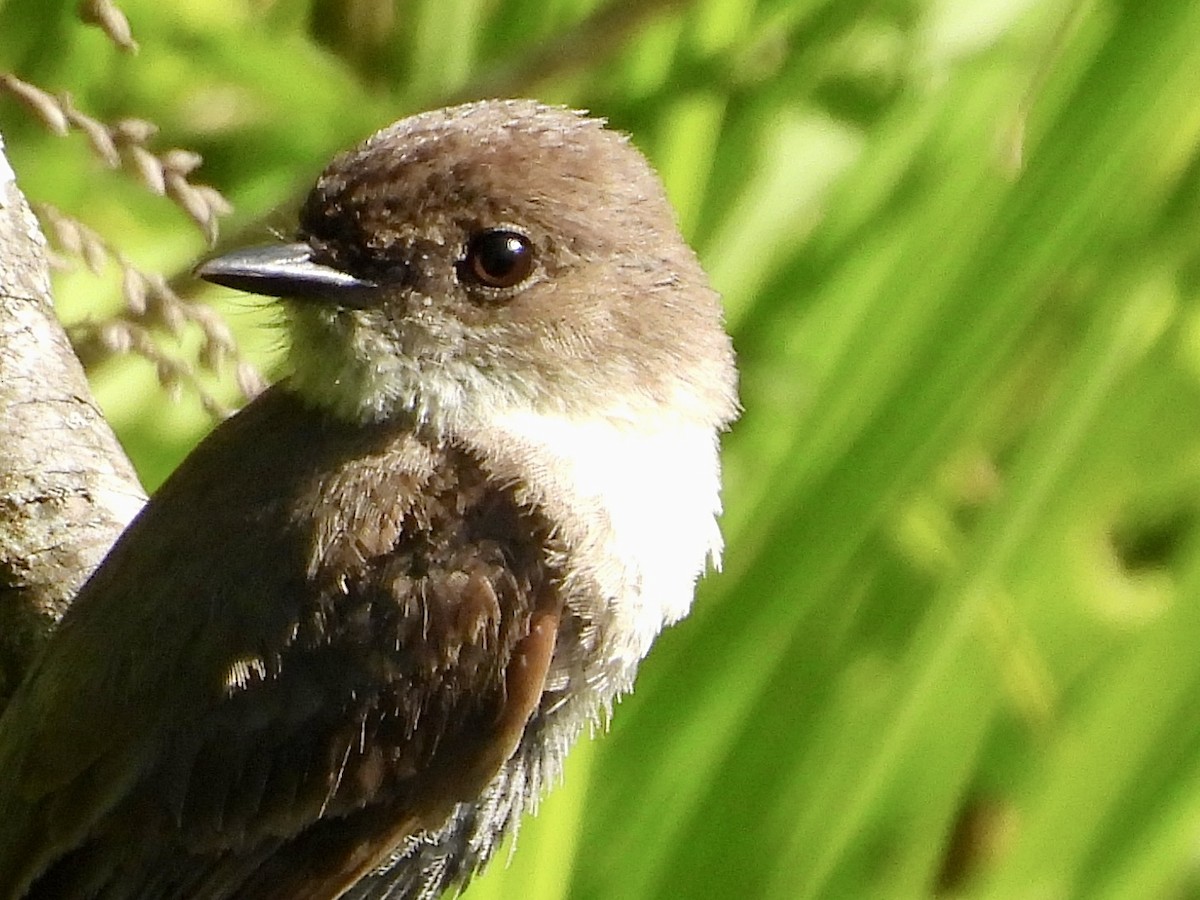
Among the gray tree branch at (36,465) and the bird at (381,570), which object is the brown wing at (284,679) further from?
the gray tree branch at (36,465)

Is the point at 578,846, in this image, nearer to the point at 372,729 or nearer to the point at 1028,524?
the point at 372,729

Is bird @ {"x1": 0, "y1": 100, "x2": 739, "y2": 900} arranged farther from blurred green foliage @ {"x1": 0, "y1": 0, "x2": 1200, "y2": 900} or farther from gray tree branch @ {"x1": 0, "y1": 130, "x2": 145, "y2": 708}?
blurred green foliage @ {"x1": 0, "y1": 0, "x2": 1200, "y2": 900}

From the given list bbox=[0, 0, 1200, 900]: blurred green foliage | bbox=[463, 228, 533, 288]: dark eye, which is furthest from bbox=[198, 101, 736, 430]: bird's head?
→ bbox=[0, 0, 1200, 900]: blurred green foliage

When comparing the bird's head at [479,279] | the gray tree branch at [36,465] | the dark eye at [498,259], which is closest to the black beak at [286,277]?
the bird's head at [479,279]

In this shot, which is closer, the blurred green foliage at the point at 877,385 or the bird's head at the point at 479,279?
the bird's head at the point at 479,279

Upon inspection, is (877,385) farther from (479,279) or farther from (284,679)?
(284,679)

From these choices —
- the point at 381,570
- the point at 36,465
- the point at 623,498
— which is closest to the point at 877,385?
the point at 623,498
